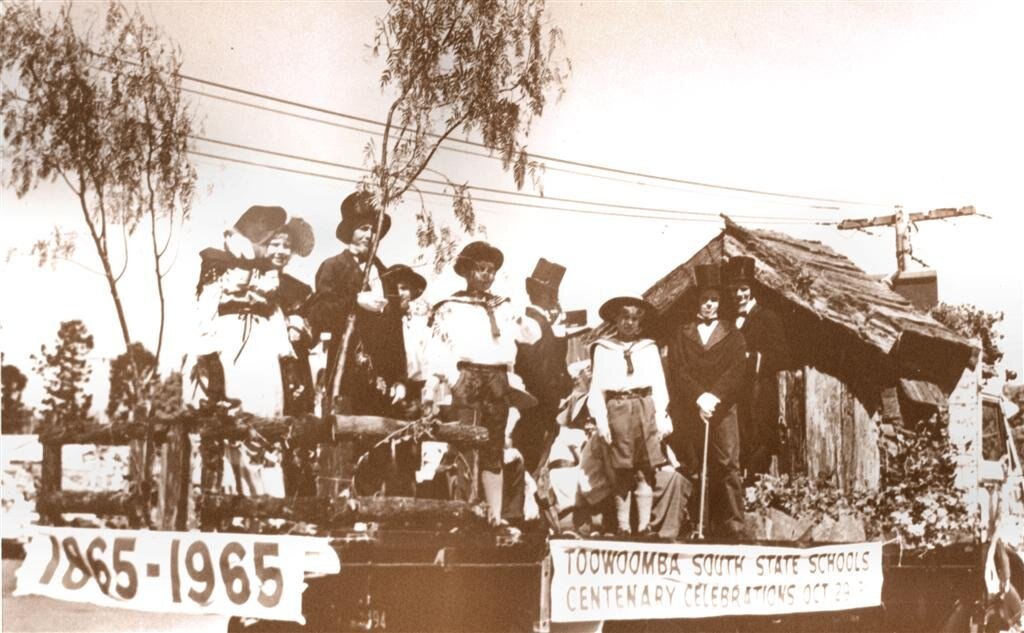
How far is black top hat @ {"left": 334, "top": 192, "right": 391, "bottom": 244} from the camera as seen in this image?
252 inches

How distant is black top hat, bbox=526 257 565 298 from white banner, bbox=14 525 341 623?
2.06 meters

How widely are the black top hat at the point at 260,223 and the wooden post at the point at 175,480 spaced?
44.1 inches

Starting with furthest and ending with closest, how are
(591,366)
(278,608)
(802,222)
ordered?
(802,222) → (591,366) → (278,608)

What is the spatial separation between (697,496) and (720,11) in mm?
3060

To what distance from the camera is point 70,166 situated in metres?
6.22

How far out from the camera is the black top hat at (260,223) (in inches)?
247

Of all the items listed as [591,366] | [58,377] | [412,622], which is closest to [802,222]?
[591,366]

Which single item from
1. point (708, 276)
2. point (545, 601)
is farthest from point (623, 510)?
point (708, 276)

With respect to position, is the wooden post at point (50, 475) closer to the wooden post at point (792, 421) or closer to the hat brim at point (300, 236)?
the hat brim at point (300, 236)

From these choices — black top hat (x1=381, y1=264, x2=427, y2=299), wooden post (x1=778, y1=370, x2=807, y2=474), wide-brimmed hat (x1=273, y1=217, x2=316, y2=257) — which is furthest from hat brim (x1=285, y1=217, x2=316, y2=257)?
wooden post (x1=778, y1=370, x2=807, y2=474)

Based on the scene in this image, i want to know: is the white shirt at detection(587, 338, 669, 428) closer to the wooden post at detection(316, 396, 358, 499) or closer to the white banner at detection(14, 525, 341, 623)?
the wooden post at detection(316, 396, 358, 499)

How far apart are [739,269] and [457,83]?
222 centimetres

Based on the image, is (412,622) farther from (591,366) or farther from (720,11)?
(720,11)

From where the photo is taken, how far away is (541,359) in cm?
682
